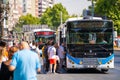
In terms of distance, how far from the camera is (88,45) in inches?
1141

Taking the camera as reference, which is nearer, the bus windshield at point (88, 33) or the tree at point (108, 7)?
the bus windshield at point (88, 33)

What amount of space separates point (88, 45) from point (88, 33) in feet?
2.26

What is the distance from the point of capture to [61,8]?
515 feet

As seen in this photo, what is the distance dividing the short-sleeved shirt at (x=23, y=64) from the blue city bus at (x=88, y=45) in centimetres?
1686

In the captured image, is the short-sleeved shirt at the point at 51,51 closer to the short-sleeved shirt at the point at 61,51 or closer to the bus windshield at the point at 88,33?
the bus windshield at the point at 88,33

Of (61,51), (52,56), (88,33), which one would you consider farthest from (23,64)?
(61,51)

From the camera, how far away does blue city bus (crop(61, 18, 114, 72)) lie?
95.1ft

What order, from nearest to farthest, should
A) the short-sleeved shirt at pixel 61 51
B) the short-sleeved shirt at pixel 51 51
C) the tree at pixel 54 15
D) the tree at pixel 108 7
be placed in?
the short-sleeved shirt at pixel 51 51, the short-sleeved shirt at pixel 61 51, the tree at pixel 108 7, the tree at pixel 54 15

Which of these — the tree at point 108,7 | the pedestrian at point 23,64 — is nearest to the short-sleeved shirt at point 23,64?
the pedestrian at point 23,64

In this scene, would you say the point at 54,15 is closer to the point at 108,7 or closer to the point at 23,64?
the point at 108,7

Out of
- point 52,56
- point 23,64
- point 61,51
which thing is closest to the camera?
point 23,64

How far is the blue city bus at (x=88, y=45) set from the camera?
29.0 meters

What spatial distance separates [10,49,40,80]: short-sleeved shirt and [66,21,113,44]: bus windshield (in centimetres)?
1696

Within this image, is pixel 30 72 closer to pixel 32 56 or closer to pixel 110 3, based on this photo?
pixel 32 56
